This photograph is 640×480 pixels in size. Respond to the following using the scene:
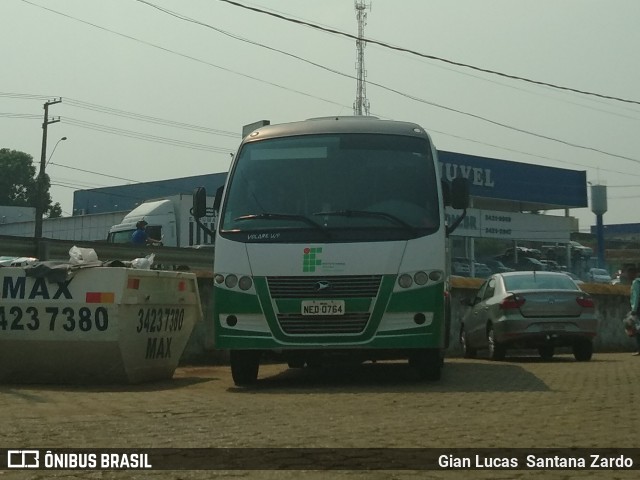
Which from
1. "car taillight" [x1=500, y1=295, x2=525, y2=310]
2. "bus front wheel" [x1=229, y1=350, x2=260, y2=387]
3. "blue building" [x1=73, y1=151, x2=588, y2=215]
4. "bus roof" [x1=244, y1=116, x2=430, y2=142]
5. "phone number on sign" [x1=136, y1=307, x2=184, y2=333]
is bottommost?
"bus front wheel" [x1=229, y1=350, x2=260, y2=387]

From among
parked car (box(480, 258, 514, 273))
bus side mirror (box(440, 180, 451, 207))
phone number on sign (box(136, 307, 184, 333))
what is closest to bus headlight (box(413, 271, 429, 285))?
bus side mirror (box(440, 180, 451, 207))

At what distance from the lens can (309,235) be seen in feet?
37.7

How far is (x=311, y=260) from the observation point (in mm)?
11336

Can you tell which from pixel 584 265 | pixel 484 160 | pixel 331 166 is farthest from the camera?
pixel 584 265

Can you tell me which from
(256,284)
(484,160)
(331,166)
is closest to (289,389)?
(256,284)

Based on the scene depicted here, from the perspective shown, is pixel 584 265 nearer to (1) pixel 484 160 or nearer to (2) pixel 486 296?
(1) pixel 484 160

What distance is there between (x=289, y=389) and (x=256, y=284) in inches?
43.7

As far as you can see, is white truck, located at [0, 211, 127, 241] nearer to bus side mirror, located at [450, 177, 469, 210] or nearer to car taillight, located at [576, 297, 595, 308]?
car taillight, located at [576, 297, 595, 308]

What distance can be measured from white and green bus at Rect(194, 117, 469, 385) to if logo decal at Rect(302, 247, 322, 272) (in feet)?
0.03

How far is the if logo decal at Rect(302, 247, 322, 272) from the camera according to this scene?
11.3 metres

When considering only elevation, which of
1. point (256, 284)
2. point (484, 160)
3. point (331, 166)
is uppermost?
point (484, 160)

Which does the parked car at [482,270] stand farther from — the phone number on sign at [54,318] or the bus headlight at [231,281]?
the phone number on sign at [54,318]

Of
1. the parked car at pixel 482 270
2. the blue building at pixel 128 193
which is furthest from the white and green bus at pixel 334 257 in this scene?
the blue building at pixel 128 193

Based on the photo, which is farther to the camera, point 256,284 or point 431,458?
point 256,284
